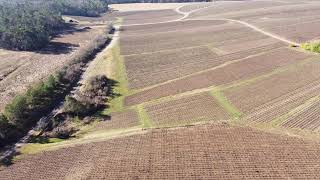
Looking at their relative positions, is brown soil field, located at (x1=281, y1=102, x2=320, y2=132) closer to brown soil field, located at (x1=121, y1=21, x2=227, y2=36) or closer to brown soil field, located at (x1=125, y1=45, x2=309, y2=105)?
brown soil field, located at (x1=125, y1=45, x2=309, y2=105)

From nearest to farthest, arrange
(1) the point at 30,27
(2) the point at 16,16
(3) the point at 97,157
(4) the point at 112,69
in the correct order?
(3) the point at 97,157 < (4) the point at 112,69 < (1) the point at 30,27 < (2) the point at 16,16

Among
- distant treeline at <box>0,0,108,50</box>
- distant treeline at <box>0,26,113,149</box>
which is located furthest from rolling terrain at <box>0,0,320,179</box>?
distant treeline at <box>0,0,108,50</box>

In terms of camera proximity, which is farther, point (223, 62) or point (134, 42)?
point (134, 42)

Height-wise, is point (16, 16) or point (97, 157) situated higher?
point (16, 16)

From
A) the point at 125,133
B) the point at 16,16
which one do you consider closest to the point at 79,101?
the point at 125,133

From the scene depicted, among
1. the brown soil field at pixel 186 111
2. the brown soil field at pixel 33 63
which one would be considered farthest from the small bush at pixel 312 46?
the brown soil field at pixel 33 63

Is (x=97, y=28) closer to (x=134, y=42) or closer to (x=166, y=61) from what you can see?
(x=134, y=42)

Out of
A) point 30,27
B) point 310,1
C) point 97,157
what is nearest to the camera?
point 97,157
